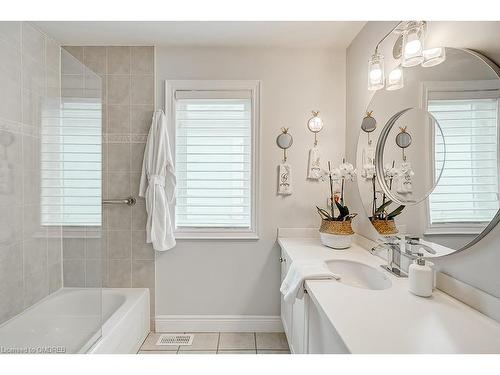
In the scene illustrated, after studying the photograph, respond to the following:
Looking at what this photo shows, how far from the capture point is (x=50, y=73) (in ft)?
5.13

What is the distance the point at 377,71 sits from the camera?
1.58 metres

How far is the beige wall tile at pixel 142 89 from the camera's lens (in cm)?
222

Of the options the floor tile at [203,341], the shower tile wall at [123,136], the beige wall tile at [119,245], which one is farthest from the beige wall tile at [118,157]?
the floor tile at [203,341]

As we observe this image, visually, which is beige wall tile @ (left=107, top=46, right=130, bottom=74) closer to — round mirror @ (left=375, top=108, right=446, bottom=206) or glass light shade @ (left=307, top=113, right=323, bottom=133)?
glass light shade @ (left=307, top=113, right=323, bottom=133)

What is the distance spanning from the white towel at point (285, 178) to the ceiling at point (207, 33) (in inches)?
41.2

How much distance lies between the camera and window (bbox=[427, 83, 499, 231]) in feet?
3.17

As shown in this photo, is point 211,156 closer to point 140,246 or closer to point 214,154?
point 214,154

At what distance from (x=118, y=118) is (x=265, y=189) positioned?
1.42 m

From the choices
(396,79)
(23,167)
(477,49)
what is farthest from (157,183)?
(477,49)

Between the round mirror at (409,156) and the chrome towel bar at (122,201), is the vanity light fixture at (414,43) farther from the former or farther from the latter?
the chrome towel bar at (122,201)

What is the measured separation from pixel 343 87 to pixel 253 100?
81cm

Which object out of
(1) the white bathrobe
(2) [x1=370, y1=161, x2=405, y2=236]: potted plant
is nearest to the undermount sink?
(2) [x1=370, y1=161, x2=405, y2=236]: potted plant
